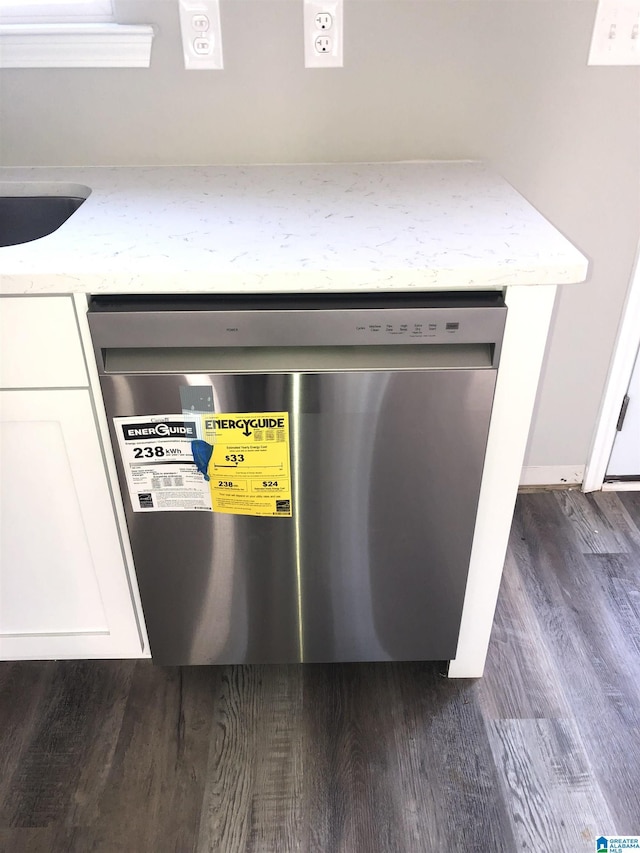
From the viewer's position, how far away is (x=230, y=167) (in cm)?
147

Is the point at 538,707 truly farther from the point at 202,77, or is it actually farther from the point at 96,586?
the point at 202,77

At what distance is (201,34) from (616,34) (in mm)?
859

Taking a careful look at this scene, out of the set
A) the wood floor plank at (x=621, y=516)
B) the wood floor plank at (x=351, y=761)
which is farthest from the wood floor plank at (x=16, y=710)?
the wood floor plank at (x=621, y=516)

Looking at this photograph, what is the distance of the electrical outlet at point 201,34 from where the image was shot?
1.32 metres

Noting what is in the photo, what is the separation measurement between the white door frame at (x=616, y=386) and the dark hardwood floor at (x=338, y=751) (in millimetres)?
471

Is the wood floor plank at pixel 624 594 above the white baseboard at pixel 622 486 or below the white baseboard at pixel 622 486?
below

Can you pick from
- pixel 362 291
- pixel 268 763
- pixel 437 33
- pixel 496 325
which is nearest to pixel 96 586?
pixel 268 763

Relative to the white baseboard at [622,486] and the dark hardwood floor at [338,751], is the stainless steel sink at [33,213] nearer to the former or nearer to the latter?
the dark hardwood floor at [338,751]

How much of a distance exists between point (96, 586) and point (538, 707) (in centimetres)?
95

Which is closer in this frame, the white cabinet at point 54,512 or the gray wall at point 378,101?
the white cabinet at point 54,512

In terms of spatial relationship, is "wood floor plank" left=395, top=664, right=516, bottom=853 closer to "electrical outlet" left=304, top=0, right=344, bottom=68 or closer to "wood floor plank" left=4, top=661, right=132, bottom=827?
"wood floor plank" left=4, top=661, right=132, bottom=827

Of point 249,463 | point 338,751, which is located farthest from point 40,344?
point 338,751

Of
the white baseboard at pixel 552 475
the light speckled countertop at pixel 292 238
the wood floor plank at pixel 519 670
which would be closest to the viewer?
the light speckled countertop at pixel 292 238

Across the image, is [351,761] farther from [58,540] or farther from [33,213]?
[33,213]
